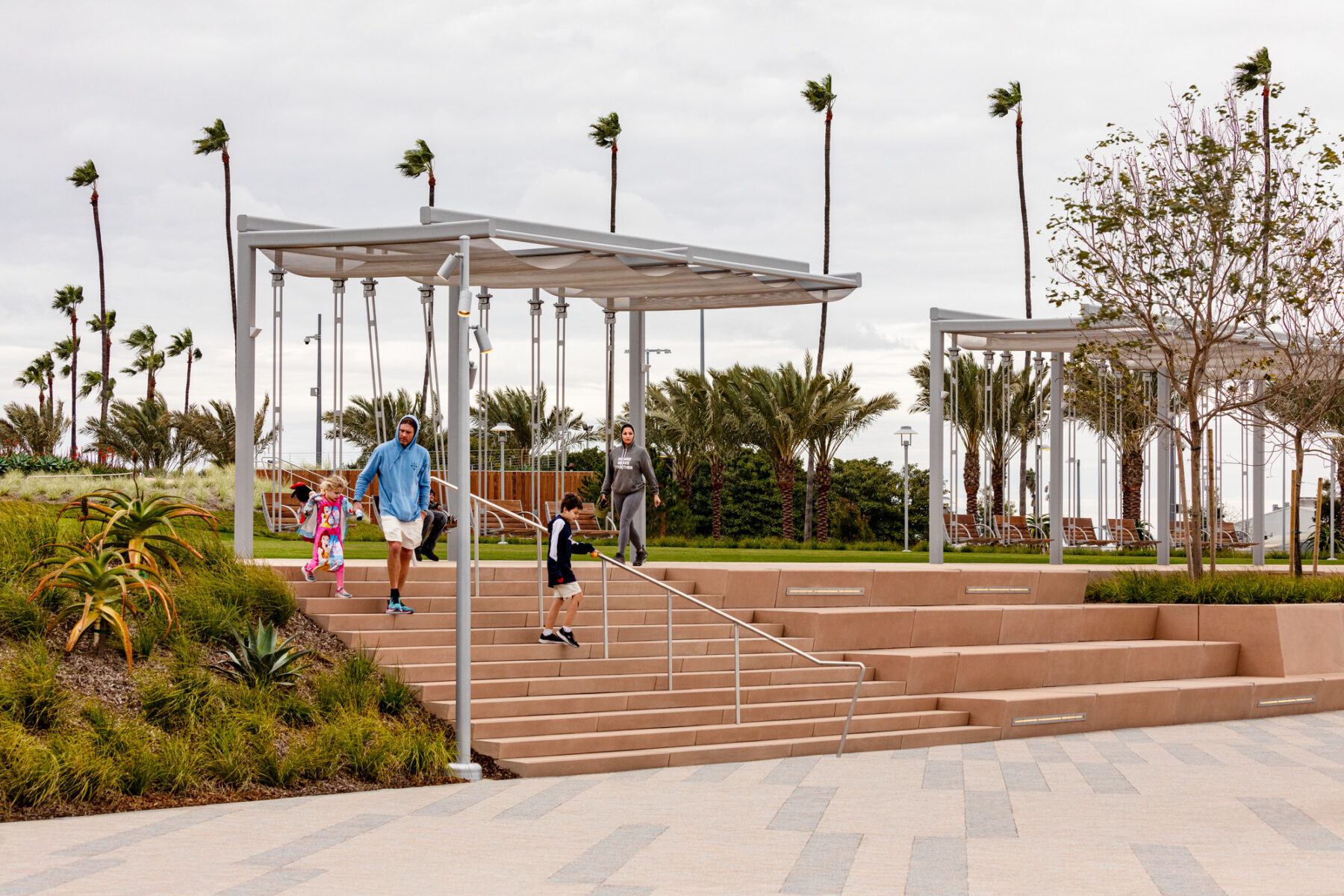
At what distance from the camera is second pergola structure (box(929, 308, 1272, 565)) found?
18875mm

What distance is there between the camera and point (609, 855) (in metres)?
7.50

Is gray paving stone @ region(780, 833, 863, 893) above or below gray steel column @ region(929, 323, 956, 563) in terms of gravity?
below

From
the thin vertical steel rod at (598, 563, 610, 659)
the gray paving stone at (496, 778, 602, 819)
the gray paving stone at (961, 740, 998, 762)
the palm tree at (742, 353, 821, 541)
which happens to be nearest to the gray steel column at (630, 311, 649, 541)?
the thin vertical steel rod at (598, 563, 610, 659)

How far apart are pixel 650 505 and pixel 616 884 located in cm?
2692

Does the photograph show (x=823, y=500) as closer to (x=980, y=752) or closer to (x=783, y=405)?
(x=783, y=405)

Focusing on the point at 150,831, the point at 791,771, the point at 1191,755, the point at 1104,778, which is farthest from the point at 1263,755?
the point at 150,831

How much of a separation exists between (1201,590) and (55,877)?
14.3m

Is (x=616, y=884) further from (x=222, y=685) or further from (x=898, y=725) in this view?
(x=898, y=725)

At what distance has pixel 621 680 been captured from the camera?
476 inches

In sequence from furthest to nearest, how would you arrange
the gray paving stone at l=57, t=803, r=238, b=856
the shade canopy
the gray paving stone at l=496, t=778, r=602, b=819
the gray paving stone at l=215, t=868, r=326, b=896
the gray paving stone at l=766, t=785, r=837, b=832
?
the shade canopy
the gray paving stone at l=496, t=778, r=602, b=819
the gray paving stone at l=766, t=785, r=837, b=832
the gray paving stone at l=57, t=803, r=238, b=856
the gray paving stone at l=215, t=868, r=326, b=896

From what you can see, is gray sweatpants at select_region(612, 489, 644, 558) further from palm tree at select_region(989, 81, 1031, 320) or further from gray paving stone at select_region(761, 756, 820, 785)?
palm tree at select_region(989, 81, 1031, 320)

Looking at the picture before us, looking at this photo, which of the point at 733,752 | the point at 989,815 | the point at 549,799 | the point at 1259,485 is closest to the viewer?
the point at 989,815

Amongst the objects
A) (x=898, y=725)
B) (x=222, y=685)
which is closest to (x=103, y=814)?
(x=222, y=685)

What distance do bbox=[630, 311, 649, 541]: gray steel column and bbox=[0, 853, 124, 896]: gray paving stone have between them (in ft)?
30.2
